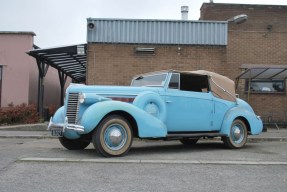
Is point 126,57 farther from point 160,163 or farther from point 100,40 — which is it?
point 160,163

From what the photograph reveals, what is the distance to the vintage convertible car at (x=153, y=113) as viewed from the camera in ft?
30.0

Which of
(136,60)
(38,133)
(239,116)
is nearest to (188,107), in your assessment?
(239,116)

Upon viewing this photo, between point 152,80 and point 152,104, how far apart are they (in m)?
1.14

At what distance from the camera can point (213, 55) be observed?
17.3m

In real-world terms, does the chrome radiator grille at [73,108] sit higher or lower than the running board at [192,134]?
higher

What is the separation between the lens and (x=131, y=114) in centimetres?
934

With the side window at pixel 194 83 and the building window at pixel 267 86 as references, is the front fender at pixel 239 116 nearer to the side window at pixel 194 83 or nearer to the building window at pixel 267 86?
the side window at pixel 194 83

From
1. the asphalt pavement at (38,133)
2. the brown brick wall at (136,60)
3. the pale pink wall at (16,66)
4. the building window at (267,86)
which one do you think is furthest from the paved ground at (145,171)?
the pale pink wall at (16,66)

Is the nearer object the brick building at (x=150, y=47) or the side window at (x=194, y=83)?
the side window at (x=194, y=83)

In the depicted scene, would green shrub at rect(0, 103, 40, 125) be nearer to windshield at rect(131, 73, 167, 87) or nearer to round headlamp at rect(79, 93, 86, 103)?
windshield at rect(131, 73, 167, 87)

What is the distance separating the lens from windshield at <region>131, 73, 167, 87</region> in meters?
10.6

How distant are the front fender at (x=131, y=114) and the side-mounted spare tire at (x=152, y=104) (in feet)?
0.63

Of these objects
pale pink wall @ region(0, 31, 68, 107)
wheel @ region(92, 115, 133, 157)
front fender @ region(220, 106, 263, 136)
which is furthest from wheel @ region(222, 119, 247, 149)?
pale pink wall @ region(0, 31, 68, 107)

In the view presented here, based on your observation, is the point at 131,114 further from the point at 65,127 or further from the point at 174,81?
the point at 174,81
